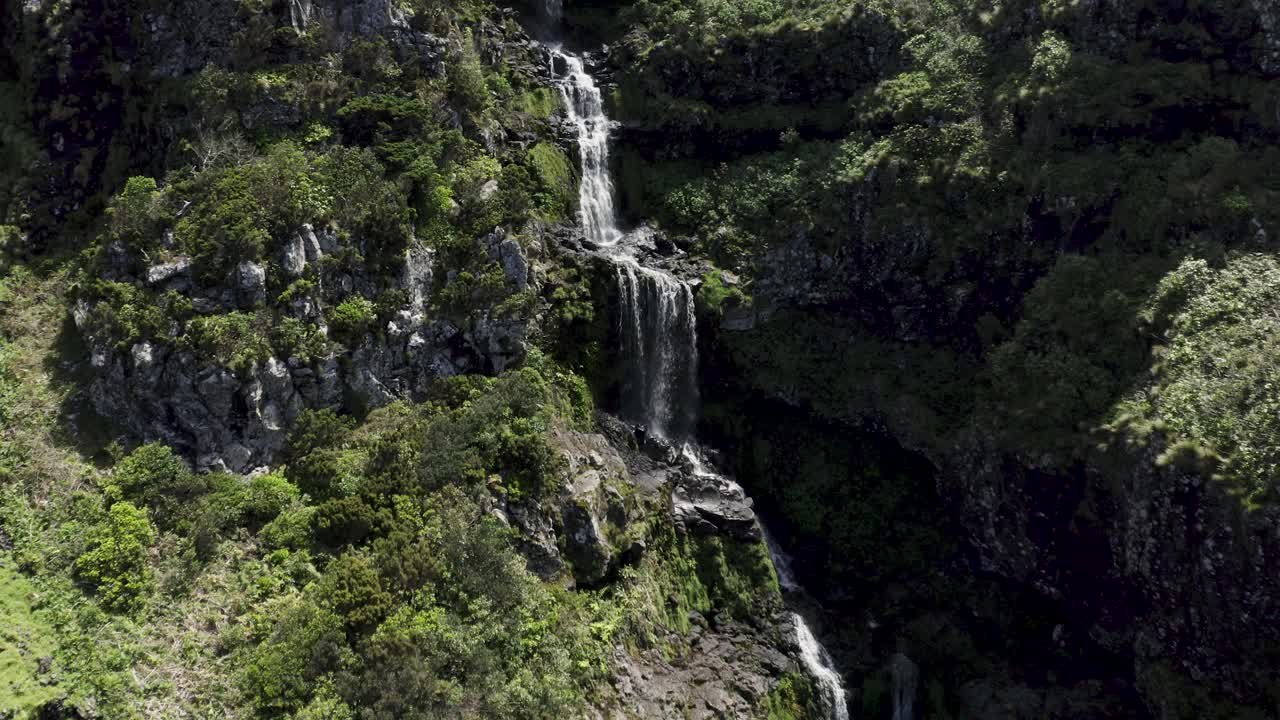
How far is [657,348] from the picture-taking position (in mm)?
32031

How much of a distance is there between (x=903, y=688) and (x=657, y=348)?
15982 millimetres

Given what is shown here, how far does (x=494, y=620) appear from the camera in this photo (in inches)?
810

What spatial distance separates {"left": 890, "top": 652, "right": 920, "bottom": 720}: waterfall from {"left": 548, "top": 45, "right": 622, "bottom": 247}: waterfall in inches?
830

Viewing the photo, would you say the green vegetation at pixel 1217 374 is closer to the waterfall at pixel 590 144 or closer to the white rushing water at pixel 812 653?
the white rushing water at pixel 812 653

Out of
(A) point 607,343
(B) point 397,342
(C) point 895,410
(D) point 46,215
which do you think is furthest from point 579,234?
(D) point 46,215

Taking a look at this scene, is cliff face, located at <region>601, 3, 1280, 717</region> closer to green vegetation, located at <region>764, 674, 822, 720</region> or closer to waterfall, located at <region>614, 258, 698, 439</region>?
waterfall, located at <region>614, 258, 698, 439</region>

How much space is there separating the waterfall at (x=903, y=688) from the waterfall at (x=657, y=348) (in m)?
12.3

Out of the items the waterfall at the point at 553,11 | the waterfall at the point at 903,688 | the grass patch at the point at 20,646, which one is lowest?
the waterfall at the point at 903,688

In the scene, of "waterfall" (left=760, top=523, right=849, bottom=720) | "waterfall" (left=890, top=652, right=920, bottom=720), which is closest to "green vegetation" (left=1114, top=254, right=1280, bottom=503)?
"waterfall" (left=890, top=652, right=920, bottom=720)

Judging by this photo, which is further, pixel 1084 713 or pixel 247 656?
pixel 1084 713

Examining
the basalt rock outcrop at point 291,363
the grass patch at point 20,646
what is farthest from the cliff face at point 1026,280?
the grass patch at point 20,646

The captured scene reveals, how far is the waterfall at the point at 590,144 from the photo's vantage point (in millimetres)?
35688

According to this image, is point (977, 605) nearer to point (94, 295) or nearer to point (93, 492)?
point (93, 492)

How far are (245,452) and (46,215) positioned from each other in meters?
14.1
